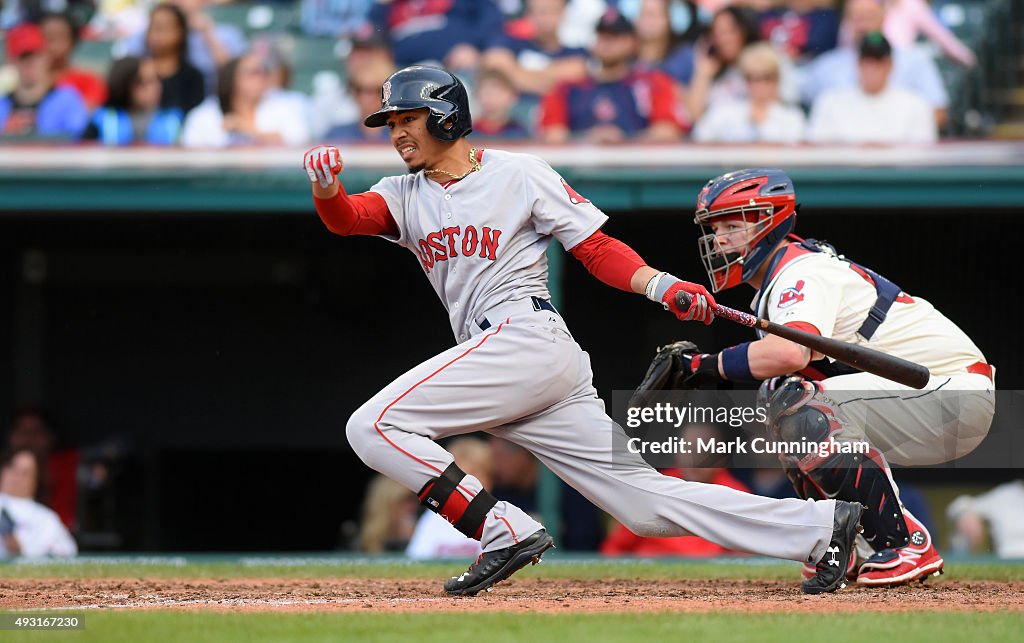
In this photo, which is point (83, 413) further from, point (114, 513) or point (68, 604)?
point (68, 604)

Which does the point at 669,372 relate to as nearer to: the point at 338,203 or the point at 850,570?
the point at 850,570

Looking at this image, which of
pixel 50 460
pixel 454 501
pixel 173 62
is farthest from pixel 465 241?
pixel 50 460

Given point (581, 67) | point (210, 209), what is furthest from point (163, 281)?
point (581, 67)

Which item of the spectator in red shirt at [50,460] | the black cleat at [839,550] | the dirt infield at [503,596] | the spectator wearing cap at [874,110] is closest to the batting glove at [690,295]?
the black cleat at [839,550]

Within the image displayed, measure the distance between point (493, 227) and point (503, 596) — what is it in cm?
114

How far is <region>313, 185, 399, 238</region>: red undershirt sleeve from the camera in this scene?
427 cm

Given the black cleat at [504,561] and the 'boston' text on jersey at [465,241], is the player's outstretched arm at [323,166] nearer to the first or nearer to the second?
the 'boston' text on jersey at [465,241]

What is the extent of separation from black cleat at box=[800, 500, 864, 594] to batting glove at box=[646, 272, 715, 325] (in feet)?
2.43

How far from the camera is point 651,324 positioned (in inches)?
373

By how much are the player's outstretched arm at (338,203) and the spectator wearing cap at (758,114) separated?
4198 millimetres

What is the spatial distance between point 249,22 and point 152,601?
6.90 meters

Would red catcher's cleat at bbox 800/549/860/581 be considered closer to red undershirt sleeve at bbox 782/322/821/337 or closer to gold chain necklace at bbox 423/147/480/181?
red undershirt sleeve at bbox 782/322/821/337

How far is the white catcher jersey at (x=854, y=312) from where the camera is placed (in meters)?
4.40

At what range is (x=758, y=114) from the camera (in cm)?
843
